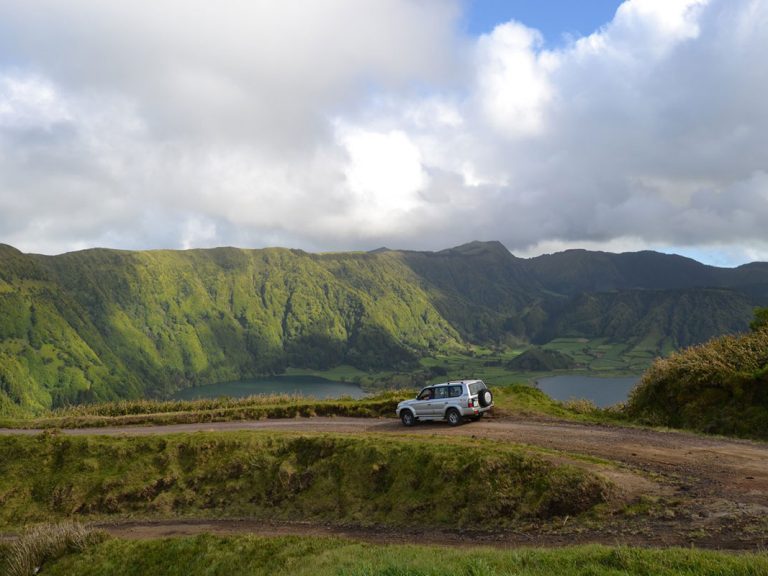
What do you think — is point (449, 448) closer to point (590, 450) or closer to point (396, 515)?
point (396, 515)

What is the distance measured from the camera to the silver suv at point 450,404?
27.7 metres

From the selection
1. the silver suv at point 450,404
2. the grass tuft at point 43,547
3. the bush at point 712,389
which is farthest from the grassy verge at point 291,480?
the bush at point 712,389

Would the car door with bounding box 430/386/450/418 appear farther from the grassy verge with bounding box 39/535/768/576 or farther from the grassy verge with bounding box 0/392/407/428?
the grassy verge with bounding box 39/535/768/576

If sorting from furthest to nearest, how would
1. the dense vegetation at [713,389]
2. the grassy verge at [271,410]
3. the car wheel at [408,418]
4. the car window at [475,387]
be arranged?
the grassy verge at [271,410], the car wheel at [408,418], the car window at [475,387], the dense vegetation at [713,389]

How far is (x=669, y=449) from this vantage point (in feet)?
64.8

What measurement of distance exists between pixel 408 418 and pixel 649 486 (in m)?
15.3

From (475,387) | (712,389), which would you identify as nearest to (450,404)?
(475,387)

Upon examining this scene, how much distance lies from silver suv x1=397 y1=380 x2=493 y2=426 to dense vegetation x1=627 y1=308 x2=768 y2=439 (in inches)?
318

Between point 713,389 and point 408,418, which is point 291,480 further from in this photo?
point 713,389

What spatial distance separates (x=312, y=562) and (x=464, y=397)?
51.0 feet

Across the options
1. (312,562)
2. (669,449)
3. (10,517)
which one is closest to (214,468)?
(10,517)

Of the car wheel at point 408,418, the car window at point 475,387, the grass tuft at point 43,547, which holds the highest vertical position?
the car window at point 475,387

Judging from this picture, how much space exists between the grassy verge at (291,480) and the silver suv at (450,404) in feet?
17.3

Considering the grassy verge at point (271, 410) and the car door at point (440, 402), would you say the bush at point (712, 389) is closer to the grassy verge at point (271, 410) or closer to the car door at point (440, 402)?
the grassy verge at point (271, 410)
